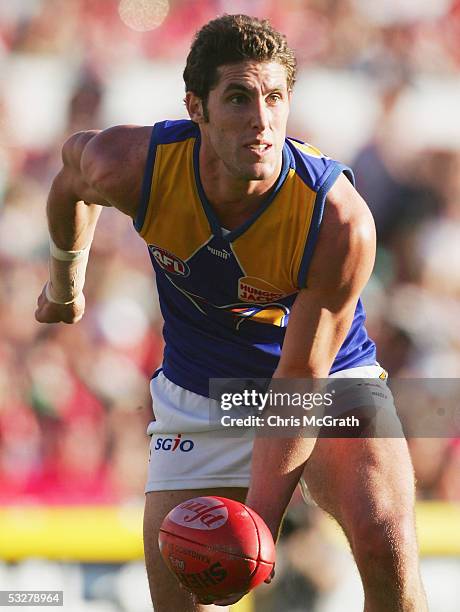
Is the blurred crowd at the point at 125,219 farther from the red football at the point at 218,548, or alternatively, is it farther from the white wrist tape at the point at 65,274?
the red football at the point at 218,548

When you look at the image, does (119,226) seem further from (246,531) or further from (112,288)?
(246,531)

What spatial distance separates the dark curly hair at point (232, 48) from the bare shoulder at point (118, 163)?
0.31 m

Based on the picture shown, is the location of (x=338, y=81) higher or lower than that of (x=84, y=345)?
higher

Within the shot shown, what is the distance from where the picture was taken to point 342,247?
3516mm

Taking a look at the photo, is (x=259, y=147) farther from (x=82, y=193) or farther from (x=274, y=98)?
(x=82, y=193)

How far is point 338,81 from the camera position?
25.9ft

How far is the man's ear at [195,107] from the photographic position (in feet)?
12.1

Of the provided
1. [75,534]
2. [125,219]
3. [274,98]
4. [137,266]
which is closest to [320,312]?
[274,98]

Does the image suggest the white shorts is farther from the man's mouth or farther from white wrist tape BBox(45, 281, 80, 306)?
the man's mouth

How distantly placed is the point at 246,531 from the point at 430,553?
3493 millimetres

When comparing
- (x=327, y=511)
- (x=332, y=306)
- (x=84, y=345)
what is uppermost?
(x=84, y=345)

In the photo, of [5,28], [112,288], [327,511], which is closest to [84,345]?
[112,288]

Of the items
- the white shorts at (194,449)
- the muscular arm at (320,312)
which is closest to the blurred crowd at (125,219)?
the white shorts at (194,449)

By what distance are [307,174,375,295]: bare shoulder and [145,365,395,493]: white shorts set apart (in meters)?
0.59
